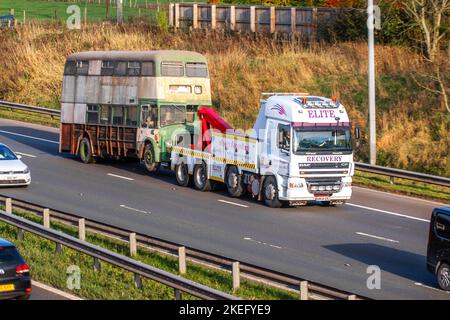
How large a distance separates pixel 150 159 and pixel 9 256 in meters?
17.2

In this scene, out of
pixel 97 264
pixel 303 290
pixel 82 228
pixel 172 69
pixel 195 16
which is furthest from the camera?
pixel 195 16

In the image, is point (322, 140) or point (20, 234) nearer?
point (20, 234)

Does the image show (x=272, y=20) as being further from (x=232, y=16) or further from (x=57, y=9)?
(x=57, y=9)

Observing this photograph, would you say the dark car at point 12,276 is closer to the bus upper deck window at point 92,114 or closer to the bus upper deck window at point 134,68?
the bus upper deck window at point 134,68

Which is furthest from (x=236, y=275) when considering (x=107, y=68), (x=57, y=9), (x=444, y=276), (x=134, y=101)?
(x=57, y=9)

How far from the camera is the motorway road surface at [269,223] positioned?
21844 mm

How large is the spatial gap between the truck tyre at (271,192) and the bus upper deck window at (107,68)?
31.2 feet

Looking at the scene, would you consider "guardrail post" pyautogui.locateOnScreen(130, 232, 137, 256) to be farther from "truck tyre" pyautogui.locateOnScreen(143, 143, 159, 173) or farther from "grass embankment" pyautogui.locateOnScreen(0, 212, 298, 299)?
"truck tyre" pyautogui.locateOnScreen(143, 143, 159, 173)

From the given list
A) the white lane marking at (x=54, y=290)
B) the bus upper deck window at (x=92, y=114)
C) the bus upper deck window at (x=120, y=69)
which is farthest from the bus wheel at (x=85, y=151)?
the white lane marking at (x=54, y=290)

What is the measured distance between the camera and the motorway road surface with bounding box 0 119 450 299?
71.7 feet

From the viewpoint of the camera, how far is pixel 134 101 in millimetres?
35812

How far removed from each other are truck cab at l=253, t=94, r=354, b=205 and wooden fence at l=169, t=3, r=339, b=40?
2416 centimetres

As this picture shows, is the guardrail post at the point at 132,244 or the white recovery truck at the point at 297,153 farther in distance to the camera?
the white recovery truck at the point at 297,153
